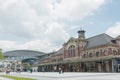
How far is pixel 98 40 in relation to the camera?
2889 inches

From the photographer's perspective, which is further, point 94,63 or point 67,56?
point 67,56

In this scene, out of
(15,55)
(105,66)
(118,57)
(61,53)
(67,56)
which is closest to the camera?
(118,57)

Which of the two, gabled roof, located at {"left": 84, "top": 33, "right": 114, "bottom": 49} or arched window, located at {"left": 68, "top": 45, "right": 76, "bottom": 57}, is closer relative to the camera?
gabled roof, located at {"left": 84, "top": 33, "right": 114, "bottom": 49}

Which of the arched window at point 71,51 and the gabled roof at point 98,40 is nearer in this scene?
the gabled roof at point 98,40

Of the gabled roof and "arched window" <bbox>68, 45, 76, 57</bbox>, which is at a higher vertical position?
the gabled roof

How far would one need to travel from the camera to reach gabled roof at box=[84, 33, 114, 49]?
69.4m

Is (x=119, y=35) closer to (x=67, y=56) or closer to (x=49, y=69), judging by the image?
(x=67, y=56)

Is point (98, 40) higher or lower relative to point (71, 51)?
higher

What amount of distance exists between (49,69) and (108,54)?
3492 cm

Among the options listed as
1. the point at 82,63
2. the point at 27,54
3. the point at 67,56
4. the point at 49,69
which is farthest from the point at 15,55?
the point at 82,63

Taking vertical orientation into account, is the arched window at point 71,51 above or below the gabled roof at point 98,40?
below

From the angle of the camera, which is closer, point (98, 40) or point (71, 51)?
point (98, 40)

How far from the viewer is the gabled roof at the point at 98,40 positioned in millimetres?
69363

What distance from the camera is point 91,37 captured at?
8044 centimetres
